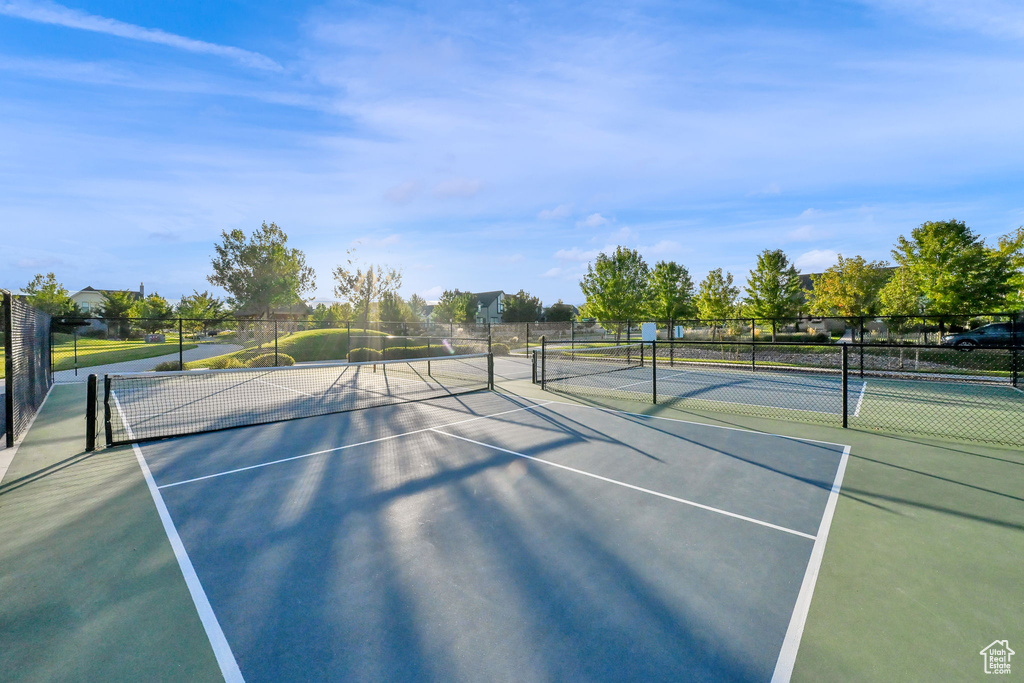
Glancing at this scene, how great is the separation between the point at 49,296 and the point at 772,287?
185ft

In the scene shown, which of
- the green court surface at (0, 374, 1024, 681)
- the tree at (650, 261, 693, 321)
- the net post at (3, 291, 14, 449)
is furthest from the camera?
the tree at (650, 261, 693, 321)

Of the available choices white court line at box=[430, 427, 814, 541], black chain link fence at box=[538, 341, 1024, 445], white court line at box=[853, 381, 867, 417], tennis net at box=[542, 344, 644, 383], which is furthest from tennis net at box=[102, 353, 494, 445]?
white court line at box=[853, 381, 867, 417]

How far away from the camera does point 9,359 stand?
7.26m

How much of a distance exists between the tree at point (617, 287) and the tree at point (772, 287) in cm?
685

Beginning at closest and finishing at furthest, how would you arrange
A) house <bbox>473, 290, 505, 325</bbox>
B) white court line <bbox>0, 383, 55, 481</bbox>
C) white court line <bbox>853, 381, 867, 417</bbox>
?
white court line <bbox>0, 383, 55, 481</bbox> < white court line <bbox>853, 381, 867, 417</bbox> < house <bbox>473, 290, 505, 325</bbox>

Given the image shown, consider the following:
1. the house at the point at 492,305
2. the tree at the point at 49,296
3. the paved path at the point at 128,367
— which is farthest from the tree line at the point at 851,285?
the tree at the point at 49,296

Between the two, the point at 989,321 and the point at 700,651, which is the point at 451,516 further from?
the point at 989,321

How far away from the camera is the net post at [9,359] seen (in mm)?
6956

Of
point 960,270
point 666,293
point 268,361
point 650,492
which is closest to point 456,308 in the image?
point 666,293

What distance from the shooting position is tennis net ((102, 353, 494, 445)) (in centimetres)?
947

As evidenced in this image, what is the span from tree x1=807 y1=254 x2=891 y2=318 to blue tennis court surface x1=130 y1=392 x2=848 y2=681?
2389 centimetres

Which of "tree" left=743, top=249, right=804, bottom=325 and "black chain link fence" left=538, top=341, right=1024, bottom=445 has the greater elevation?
"tree" left=743, top=249, right=804, bottom=325

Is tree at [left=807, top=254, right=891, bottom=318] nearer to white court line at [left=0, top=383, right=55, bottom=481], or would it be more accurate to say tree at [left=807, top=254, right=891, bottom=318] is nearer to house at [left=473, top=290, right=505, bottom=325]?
white court line at [left=0, top=383, right=55, bottom=481]

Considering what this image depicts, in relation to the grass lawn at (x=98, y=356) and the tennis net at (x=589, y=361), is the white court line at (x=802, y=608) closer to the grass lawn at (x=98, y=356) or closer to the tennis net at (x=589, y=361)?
the tennis net at (x=589, y=361)
